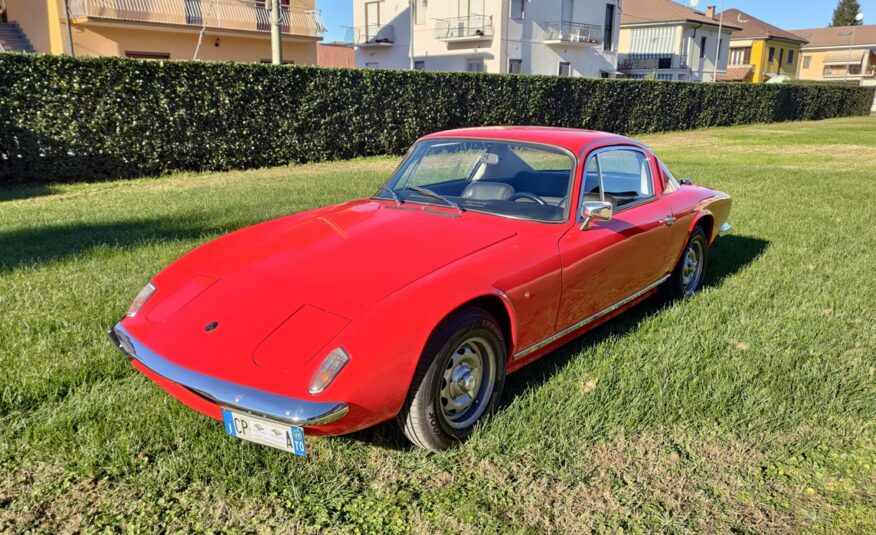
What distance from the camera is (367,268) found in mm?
3076

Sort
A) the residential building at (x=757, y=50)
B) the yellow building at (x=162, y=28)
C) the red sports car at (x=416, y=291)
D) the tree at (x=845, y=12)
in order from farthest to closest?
the tree at (x=845, y=12) < the residential building at (x=757, y=50) < the yellow building at (x=162, y=28) < the red sports car at (x=416, y=291)

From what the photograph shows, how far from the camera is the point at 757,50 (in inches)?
2490

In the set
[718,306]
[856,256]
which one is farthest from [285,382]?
[856,256]

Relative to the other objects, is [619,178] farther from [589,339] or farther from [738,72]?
[738,72]

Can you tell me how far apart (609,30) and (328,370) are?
133ft

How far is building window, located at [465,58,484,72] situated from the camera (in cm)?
3398

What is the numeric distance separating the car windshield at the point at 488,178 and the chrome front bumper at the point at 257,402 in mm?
1776

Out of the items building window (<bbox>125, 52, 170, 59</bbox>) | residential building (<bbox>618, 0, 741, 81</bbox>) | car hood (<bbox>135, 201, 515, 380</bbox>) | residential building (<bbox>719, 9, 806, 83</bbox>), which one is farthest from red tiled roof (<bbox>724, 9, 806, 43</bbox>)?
car hood (<bbox>135, 201, 515, 380</bbox>)

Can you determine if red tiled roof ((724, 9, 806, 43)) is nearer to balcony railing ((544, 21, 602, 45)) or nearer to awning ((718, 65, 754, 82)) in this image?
awning ((718, 65, 754, 82))

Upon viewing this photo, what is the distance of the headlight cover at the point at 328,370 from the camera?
2.49 m

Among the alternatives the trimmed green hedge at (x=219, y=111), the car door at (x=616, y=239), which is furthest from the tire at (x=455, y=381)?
the trimmed green hedge at (x=219, y=111)

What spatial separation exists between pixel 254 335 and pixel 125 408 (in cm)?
103

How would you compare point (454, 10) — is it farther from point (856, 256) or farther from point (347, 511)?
point (347, 511)

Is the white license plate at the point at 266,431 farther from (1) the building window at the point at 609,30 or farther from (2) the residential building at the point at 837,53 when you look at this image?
(2) the residential building at the point at 837,53
